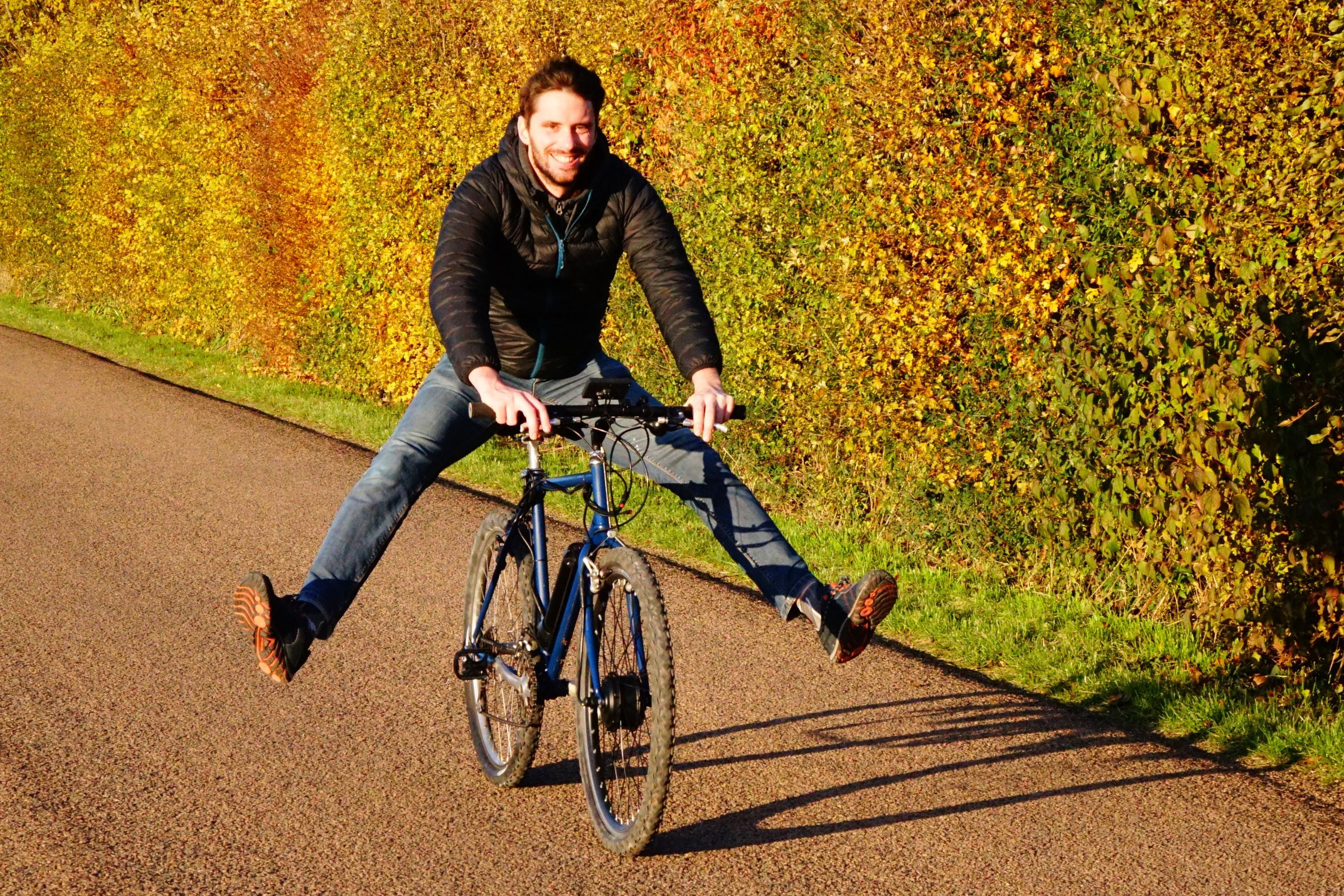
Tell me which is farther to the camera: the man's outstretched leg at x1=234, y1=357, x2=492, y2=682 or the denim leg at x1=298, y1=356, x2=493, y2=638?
the denim leg at x1=298, y1=356, x2=493, y2=638

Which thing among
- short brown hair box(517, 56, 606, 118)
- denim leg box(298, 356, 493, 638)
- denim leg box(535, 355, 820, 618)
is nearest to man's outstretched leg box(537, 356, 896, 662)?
denim leg box(535, 355, 820, 618)

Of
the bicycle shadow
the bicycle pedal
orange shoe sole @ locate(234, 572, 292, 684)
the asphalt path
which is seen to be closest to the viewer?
orange shoe sole @ locate(234, 572, 292, 684)

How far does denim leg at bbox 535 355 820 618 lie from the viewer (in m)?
4.73

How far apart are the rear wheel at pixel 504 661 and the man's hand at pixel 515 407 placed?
0.94 m

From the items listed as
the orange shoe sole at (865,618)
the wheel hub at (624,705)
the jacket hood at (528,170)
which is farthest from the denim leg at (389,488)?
the orange shoe sole at (865,618)

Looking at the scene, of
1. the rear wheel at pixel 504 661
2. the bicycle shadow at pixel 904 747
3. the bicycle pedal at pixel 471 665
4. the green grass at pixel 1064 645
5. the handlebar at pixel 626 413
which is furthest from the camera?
the green grass at pixel 1064 645

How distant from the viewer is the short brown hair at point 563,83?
4.52 m

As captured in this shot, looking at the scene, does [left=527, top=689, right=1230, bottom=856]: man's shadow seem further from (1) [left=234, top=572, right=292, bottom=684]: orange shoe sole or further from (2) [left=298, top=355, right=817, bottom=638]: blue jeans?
(1) [left=234, top=572, right=292, bottom=684]: orange shoe sole

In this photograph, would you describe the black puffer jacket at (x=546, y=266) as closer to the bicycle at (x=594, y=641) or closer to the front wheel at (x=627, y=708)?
the bicycle at (x=594, y=641)

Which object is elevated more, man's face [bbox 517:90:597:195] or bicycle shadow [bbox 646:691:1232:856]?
man's face [bbox 517:90:597:195]

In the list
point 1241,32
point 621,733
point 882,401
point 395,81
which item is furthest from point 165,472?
point 1241,32

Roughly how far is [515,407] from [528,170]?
0.95 m

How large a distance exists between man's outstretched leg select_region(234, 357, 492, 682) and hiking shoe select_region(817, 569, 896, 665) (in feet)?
4.11

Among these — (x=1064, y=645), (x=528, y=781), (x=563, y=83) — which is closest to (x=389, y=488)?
(x=528, y=781)
